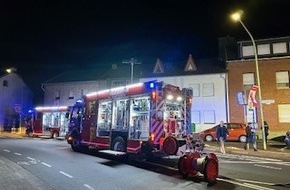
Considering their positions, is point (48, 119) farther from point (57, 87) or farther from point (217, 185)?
point (217, 185)

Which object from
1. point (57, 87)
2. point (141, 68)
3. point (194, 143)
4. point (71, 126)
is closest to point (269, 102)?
point (141, 68)

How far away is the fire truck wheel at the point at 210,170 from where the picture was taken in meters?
10.4

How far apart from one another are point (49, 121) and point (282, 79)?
22.4 metres

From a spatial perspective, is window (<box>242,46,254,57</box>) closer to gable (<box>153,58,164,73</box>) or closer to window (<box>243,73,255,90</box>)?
window (<box>243,73,255,90</box>)

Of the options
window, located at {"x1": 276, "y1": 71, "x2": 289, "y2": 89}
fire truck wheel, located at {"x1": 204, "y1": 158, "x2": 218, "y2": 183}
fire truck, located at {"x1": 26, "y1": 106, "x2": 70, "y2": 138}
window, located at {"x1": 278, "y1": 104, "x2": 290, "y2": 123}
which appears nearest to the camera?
fire truck wheel, located at {"x1": 204, "y1": 158, "x2": 218, "y2": 183}

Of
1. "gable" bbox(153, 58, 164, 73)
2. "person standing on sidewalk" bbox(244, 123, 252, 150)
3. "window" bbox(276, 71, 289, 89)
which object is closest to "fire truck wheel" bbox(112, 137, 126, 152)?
"person standing on sidewalk" bbox(244, 123, 252, 150)

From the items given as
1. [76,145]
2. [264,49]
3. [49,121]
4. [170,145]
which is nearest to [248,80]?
[264,49]

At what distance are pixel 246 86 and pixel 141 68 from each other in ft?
48.5

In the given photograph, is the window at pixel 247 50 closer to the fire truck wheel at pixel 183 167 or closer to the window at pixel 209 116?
the window at pixel 209 116

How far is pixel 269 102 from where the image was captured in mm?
33406

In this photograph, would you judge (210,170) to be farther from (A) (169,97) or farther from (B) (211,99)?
(B) (211,99)

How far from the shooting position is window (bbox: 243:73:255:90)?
34719mm

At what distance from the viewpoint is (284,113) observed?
32.9m

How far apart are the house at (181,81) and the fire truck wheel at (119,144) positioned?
861 inches
